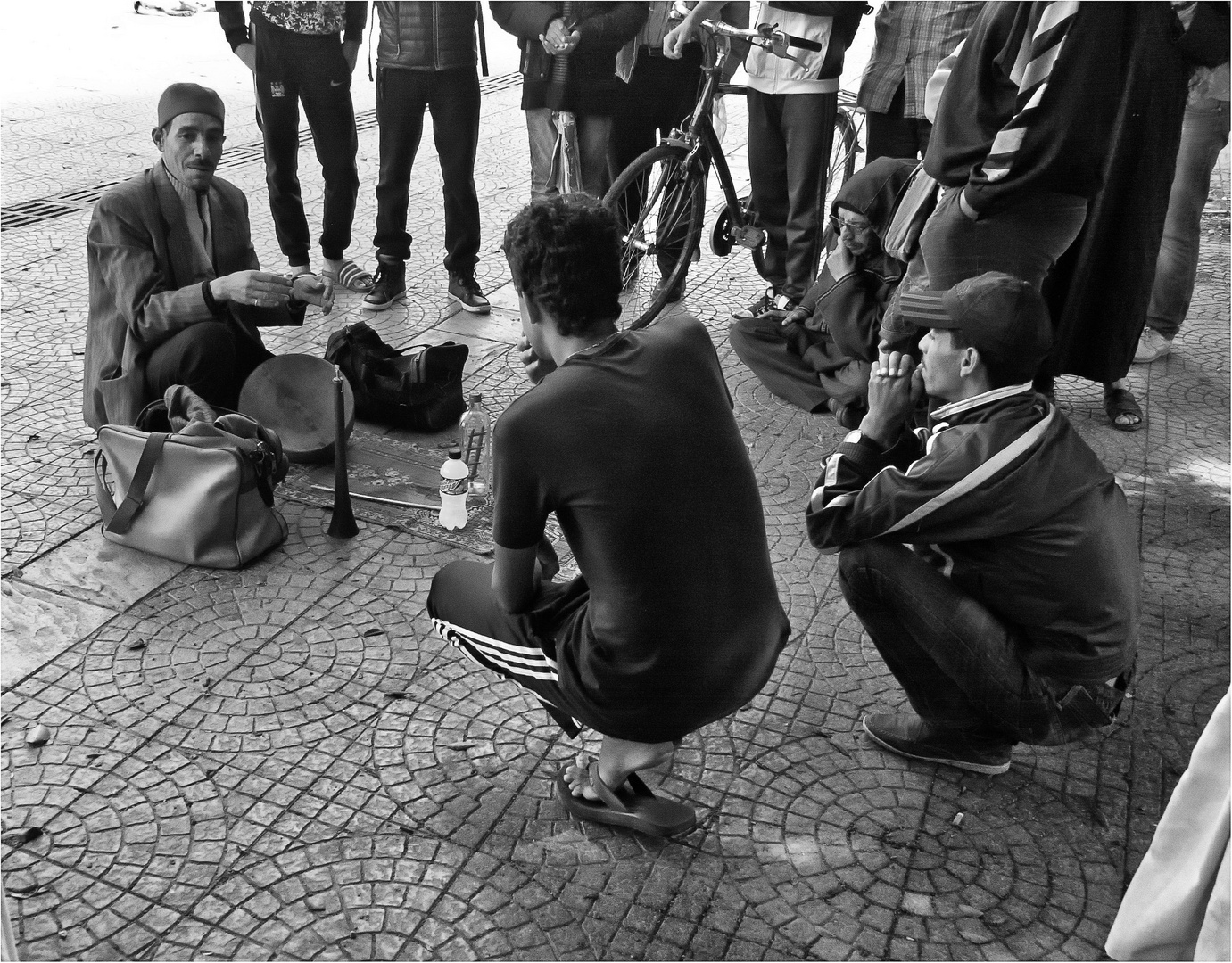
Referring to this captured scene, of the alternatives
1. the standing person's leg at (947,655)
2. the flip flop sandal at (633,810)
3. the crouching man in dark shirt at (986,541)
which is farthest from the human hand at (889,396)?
the flip flop sandal at (633,810)

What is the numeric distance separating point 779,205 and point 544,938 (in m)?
4.27

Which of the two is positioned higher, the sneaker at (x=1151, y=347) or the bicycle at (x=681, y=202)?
the bicycle at (x=681, y=202)

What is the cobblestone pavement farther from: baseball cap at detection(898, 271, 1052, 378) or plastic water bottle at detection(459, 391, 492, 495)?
baseball cap at detection(898, 271, 1052, 378)

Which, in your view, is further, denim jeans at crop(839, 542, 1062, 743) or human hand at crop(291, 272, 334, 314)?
human hand at crop(291, 272, 334, 314)

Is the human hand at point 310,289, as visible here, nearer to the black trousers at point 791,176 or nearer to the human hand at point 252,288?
the human hand at point 252,288

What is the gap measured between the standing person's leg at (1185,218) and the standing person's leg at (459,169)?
10.5 ft

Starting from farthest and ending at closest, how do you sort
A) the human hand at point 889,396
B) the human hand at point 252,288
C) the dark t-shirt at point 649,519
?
1. the human hand at point 252,288
2. the human hand at point 889,396
3. the dark t-shirt at point 649,519

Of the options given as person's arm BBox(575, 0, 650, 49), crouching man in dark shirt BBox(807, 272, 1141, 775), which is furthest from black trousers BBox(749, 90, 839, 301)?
crouching man in dark shirt BBox(807, 272, 1141, 775)

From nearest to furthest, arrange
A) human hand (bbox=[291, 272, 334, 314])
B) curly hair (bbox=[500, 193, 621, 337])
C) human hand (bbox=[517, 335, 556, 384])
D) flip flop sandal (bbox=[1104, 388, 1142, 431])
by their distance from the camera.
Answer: curly hair (bbox=[500, 193, 621, 337]) < human hand (bbox=[291, 272, 334, 314]) < human hand (bbox=[517, 335, 556, 384]) < flip flop sandal (bbox=[1104, 388, 1142, 431])

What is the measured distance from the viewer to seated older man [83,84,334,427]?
4.10 m

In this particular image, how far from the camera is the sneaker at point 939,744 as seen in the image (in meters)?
3.03

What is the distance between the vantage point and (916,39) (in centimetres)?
533

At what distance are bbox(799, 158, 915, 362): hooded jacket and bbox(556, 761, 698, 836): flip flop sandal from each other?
2.47 meters

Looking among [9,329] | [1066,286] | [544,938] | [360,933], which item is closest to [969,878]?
[544,938]
